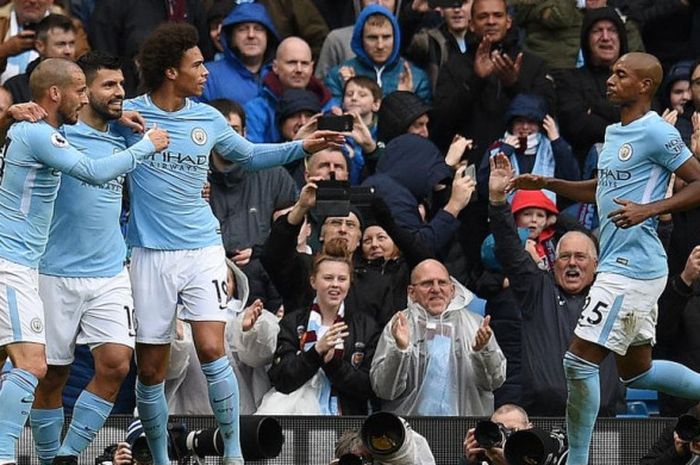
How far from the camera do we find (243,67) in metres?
16.8

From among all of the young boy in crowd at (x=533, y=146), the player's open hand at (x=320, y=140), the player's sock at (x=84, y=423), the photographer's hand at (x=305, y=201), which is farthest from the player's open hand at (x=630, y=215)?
the young boy in crowd at (x=533, y=146)

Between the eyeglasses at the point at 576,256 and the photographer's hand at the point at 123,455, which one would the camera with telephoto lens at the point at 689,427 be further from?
the photographer's hand at the point at 123,455

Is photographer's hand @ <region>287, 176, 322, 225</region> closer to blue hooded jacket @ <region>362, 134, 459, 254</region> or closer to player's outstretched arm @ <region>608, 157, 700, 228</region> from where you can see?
blue hooded jacket @ <region>362, 134, 459, 254</region>

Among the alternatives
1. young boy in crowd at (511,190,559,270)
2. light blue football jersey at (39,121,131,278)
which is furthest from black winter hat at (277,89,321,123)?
light blue football jersey at (39,121,131,278)

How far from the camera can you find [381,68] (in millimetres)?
16859

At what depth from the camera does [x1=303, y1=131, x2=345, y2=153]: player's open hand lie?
12.8m

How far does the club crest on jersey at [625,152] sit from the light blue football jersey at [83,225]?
2.92 m

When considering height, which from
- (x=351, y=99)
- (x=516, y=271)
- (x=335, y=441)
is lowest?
(x=335, y=441)

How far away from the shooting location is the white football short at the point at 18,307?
11.6 m

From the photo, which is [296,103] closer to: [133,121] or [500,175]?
[500,175]

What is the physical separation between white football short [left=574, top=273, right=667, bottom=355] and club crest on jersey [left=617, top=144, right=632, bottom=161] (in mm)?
684

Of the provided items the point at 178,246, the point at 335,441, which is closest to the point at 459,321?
the point at 335,441

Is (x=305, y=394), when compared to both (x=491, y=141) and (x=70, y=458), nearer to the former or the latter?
(x=70, y=458)

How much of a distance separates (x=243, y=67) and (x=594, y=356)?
5.70 metres
